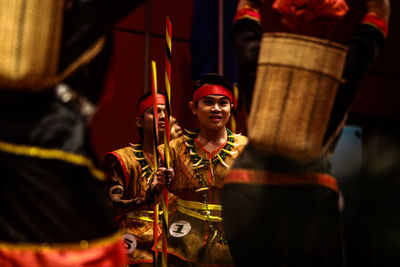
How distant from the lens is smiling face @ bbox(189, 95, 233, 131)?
9.26 ft

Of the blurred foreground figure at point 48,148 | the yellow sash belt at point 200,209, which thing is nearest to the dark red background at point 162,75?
the yellow sash belt at point 200,209

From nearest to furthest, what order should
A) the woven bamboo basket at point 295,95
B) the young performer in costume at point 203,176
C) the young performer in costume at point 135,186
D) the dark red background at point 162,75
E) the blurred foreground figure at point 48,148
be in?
the blurred foreground figure at point 48,148
the woven bamboo basket at point 295,95
the young performer in costume at point 203,176
the young performer in costume at point 135,186
the dark red background at point 162,75

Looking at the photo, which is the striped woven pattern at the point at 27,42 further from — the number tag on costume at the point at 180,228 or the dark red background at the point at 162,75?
the dark red background at the point at 162,75

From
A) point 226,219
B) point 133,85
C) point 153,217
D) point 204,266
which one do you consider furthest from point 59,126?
point 133,85

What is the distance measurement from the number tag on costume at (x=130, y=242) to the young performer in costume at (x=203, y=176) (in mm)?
312

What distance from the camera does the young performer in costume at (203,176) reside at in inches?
107

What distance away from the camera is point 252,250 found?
1.73 m

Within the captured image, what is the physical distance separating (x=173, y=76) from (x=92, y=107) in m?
2.42

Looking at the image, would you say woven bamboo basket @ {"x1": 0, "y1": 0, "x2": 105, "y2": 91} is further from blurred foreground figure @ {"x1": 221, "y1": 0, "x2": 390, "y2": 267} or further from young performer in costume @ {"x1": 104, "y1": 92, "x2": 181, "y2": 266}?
young performer in costume @ {"x1": 104, "y1": 92, "x2": 181, "y2": 266}

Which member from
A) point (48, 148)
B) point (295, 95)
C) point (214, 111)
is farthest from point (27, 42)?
point (214, 111)

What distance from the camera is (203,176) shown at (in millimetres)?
2809

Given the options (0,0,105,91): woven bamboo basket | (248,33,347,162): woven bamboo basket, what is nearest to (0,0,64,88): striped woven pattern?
(0,0,105,91): woven bamboo basket

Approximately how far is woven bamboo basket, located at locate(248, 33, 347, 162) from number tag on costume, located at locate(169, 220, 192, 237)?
3.92ft

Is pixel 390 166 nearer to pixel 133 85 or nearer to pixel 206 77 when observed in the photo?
pixel 206 77
